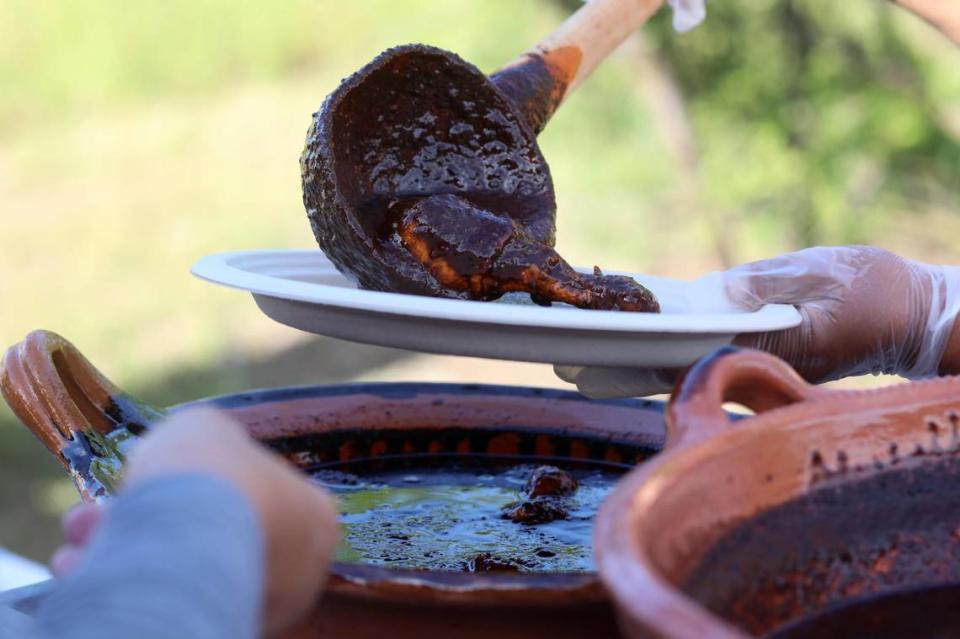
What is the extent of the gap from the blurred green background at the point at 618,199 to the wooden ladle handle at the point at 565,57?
9.32 ft

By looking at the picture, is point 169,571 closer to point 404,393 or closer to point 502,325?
point 502,325

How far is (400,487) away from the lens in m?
1.34

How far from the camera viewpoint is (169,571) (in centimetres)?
48

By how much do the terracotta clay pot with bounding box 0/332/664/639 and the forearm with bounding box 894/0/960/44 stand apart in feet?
2.76

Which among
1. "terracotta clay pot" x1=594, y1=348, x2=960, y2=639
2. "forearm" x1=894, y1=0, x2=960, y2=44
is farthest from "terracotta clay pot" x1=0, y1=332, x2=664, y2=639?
"forearm" x1=894, y1=0, x2=960, y2=44

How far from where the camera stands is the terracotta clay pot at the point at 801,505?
68 centimetres

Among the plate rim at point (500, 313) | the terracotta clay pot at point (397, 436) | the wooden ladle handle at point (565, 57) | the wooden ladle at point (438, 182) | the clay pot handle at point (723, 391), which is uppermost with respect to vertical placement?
the wooden ladle handle at point (565, 57)

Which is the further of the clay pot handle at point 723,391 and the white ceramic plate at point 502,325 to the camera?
the white ceramic plate at point 502,325

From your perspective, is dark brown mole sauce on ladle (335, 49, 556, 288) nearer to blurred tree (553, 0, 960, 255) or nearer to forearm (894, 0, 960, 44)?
forearm (894, 0, 960, 44)

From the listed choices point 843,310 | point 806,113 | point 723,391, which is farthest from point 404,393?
point 806,113

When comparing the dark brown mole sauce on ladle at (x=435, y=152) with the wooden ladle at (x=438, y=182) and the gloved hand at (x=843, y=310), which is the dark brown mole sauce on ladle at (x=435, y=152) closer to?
the wooden ladle at (x=438, y=182)

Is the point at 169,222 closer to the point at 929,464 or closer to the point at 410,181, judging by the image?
the point at 410,181

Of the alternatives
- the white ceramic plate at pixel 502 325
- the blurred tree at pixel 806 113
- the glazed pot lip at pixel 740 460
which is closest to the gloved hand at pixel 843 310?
the white ceramic plate at pixel 502 325

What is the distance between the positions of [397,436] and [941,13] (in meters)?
1.10
